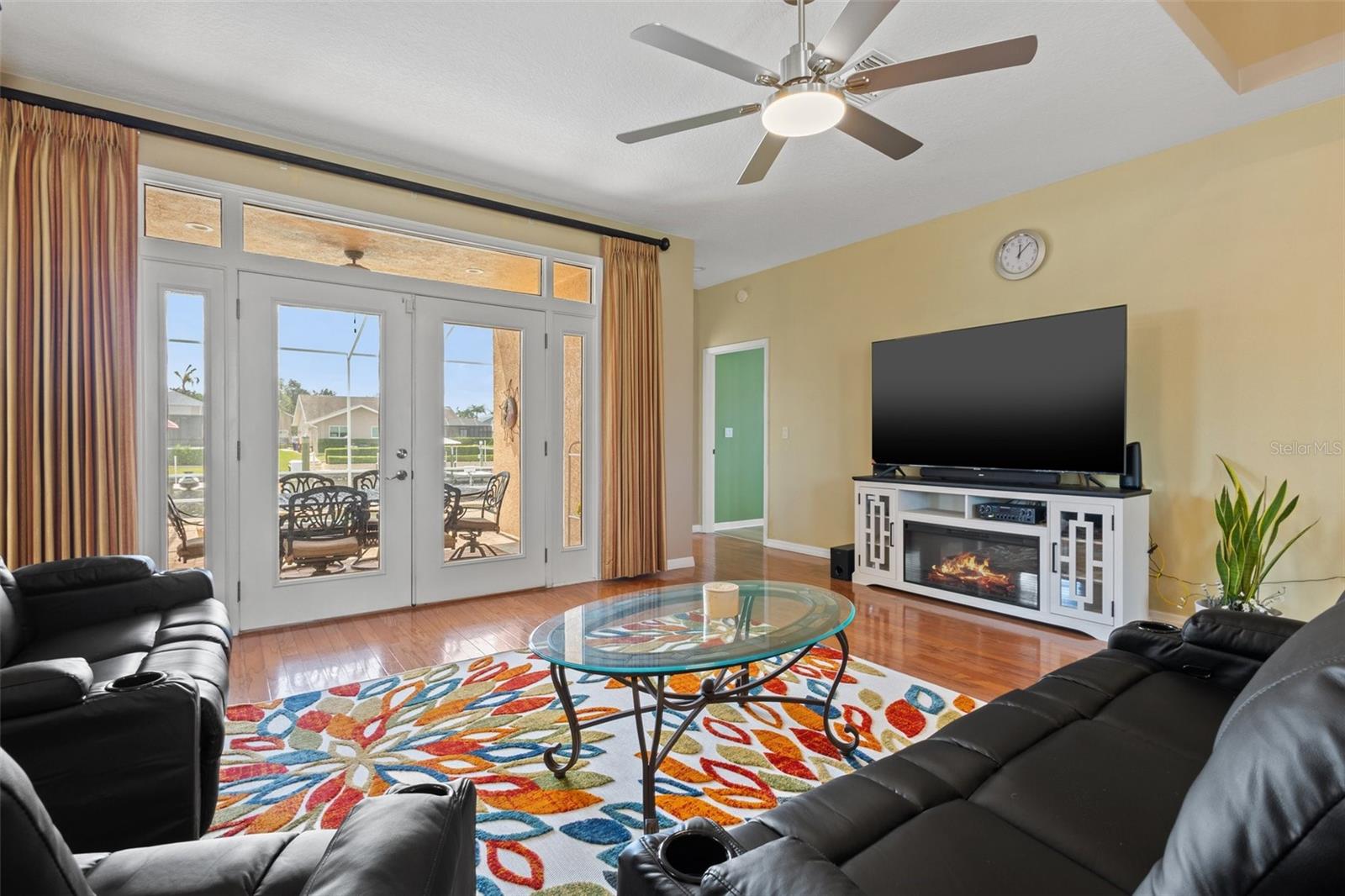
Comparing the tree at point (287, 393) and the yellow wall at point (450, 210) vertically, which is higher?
the yellow wall at point (450, 210)

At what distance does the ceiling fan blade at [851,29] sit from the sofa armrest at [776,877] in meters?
2.04

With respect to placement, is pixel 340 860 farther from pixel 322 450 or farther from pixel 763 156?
pixel 322 450

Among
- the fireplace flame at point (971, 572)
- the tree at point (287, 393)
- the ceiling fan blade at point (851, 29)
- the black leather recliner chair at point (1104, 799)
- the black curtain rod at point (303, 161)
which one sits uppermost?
the black curtain rod at point (303, 161)

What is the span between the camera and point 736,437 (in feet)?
24.6

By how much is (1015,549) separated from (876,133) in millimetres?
2706

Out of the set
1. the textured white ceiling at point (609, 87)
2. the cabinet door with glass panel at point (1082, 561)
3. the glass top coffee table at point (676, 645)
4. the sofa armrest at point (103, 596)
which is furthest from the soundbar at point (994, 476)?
the sofa armrest at point (103, 596)

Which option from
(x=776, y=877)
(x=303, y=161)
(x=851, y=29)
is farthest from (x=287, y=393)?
(x=776, y=877)

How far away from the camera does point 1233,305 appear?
11.2 ft

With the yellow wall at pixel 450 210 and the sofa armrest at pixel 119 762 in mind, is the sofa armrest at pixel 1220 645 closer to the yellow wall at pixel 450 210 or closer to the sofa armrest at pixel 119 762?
the sofa armrest at pixel 119 762

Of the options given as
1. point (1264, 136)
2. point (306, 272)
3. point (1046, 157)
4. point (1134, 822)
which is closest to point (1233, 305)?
point (1264, 136)

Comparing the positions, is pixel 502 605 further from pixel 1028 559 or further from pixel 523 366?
pixel 1028 559

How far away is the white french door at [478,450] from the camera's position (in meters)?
4.10

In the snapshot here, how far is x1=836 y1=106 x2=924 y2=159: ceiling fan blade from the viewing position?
241 cm

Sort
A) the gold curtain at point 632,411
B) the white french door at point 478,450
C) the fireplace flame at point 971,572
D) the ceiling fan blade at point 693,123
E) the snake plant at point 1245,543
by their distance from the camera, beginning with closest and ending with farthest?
1. the ceiling fan blade at point 693,123
2. the snake plant at point 1245,543
3. the fireplace flame at point 971,572
4. the white french door at point 478,450
5. the gold curtain at point 632,411
